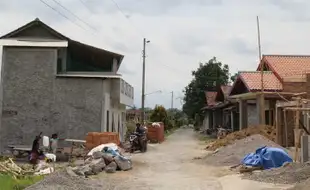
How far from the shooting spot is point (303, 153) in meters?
17.2

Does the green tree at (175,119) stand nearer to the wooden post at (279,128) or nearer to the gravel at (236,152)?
the wooden post at (279,128)

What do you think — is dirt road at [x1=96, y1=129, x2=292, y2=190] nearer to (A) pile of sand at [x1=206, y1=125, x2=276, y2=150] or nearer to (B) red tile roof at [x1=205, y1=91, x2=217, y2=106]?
(A) pile of sand at [x1=206, y1=125, x2=276, y2=150]

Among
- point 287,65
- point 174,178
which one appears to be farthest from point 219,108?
point 174,178

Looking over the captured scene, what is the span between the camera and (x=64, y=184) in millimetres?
13367

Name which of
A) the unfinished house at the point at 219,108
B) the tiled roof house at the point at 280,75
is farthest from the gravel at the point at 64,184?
the unfinished house at the point at 219,108

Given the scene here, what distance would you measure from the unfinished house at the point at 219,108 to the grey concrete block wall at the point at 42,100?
20.5 m

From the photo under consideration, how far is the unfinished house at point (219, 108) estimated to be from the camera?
4927cm

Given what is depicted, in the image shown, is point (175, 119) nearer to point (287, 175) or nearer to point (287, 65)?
point (287, 65)

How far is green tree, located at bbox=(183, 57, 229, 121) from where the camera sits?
6756 centimetres

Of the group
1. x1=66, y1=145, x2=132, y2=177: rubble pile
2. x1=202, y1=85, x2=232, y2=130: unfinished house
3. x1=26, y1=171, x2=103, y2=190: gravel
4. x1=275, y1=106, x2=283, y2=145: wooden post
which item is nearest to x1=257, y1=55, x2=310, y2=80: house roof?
x1=275, y1=106, x2=283, y2=145: wooden post

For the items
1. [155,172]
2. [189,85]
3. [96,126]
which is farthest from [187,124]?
[155,172]

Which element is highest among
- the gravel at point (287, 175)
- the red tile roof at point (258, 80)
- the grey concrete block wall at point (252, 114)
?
the red tile roof at point (258, 80)

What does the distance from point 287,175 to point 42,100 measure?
54.7 feet

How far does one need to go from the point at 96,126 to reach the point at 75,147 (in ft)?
7.44
